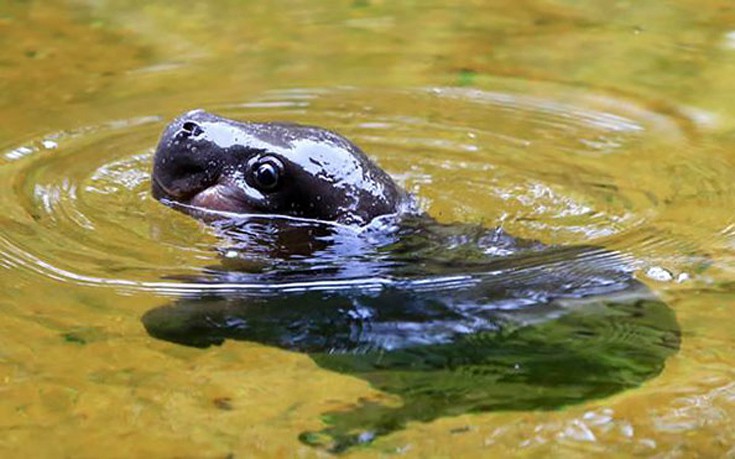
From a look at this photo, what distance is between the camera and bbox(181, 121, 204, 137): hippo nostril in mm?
4945

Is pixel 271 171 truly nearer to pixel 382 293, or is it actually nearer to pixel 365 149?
pixel 382 293

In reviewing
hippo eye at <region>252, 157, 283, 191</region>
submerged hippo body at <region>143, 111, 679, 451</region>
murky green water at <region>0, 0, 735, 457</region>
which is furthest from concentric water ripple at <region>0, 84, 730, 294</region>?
hippo eye at <region>252, 157, 283, 191</region>

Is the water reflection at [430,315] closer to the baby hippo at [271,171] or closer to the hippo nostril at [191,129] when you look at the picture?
the baby hippo at [271,171]

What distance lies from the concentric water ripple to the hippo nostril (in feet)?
1.14

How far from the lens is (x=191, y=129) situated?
4.95 metres

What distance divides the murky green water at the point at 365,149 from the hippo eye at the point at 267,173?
306mm

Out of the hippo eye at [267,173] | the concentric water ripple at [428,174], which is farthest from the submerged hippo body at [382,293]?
the concentric water ripple at [428,174]

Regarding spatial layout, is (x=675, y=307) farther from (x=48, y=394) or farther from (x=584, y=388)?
(x=48, y=394)

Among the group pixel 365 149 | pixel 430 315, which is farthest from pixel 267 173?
pixel 365 149

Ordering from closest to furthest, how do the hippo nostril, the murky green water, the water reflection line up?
the murky green water
the water reflection
the hippo nostril

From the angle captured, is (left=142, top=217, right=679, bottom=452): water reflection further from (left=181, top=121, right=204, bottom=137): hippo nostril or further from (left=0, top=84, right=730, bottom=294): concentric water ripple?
(left=181, top=121, right=204, bottom=137): hippo nostril

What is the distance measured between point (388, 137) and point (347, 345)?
2203 millimetres

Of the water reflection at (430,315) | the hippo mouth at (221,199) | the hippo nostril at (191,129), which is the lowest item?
the water reflection at (430,315)

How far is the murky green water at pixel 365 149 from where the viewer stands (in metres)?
3.59
